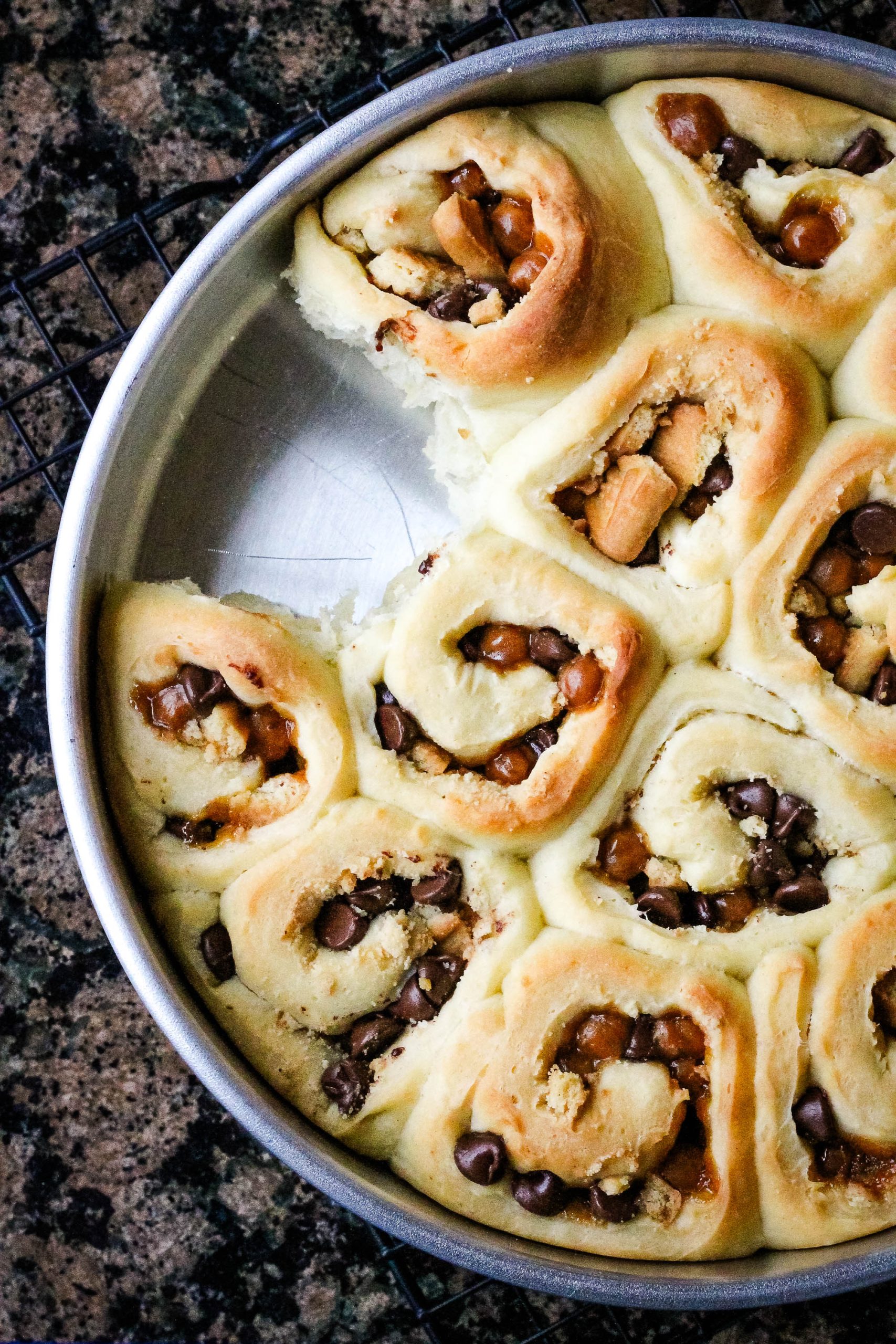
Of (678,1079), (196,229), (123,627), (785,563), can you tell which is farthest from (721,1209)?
(196,229)

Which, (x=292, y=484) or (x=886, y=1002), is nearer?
(x=886, y=1002)

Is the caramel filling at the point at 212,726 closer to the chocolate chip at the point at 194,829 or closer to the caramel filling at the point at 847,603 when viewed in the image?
the chocolate chip at the point at 194,829

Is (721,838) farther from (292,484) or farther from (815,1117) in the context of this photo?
(292,484)

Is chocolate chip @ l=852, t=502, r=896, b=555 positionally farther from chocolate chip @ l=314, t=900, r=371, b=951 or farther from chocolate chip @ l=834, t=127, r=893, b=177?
chocolate chip @ l=314, t=900, r=371, b=951

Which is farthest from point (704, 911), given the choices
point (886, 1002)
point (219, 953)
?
point (219, 953)

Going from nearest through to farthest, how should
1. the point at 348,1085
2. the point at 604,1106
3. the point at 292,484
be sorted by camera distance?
the point at 604,1106
the point at 348,1085
the point at 292,484

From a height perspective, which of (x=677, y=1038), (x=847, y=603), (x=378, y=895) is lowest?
(x=378, y=895)
